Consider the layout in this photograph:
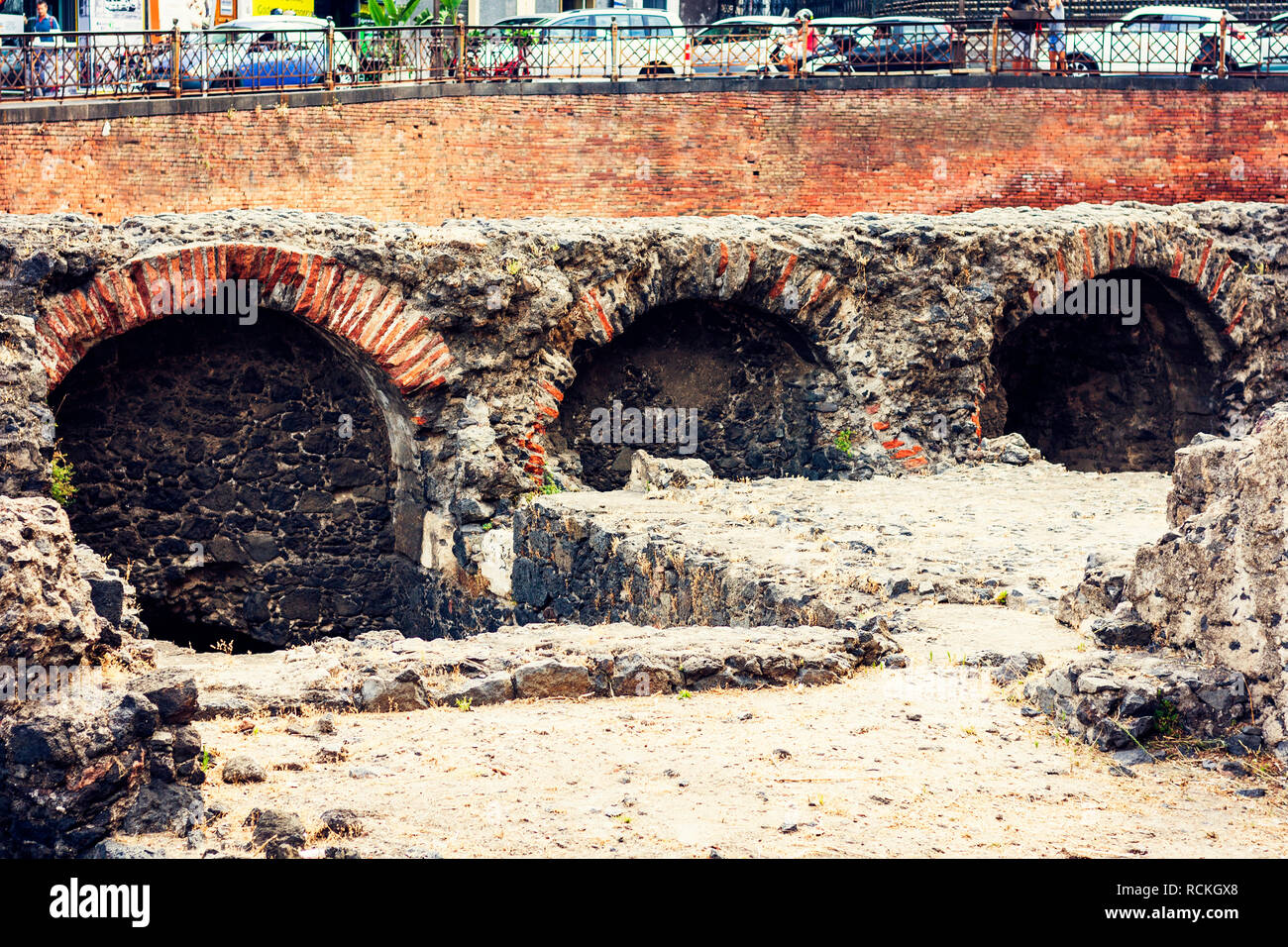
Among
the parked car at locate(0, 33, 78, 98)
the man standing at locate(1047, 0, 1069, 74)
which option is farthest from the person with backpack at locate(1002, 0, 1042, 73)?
the parked car at locate(0, 33, 78, 98)

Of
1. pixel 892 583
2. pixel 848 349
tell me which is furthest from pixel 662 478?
pixel 892 583

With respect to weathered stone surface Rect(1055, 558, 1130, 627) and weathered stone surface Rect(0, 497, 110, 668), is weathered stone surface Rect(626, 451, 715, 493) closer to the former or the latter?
weathered stone surface Rect(1055, 558, 1130, 627)

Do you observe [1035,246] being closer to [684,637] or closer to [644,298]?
[644,298]

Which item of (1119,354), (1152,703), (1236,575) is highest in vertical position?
(1119,354)

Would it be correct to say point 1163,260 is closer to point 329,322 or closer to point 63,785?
point 329,322

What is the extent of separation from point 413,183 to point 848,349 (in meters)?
4.04

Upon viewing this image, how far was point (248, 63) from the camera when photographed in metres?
13.0

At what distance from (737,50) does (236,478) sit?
7270 millimetres

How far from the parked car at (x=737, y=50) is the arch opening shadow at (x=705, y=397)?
358cm

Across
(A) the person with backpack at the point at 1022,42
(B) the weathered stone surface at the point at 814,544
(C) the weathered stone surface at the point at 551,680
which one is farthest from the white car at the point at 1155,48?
(C) the weathered stone surface at the point at 551,680

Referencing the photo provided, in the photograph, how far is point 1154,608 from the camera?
5277mm

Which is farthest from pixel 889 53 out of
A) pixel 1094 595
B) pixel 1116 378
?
pixel 1094 595

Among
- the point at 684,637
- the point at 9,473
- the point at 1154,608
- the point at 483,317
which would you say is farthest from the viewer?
the point at 483,317

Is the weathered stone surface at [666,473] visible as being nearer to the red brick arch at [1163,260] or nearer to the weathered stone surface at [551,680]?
the red brick arch at [1163,260]
